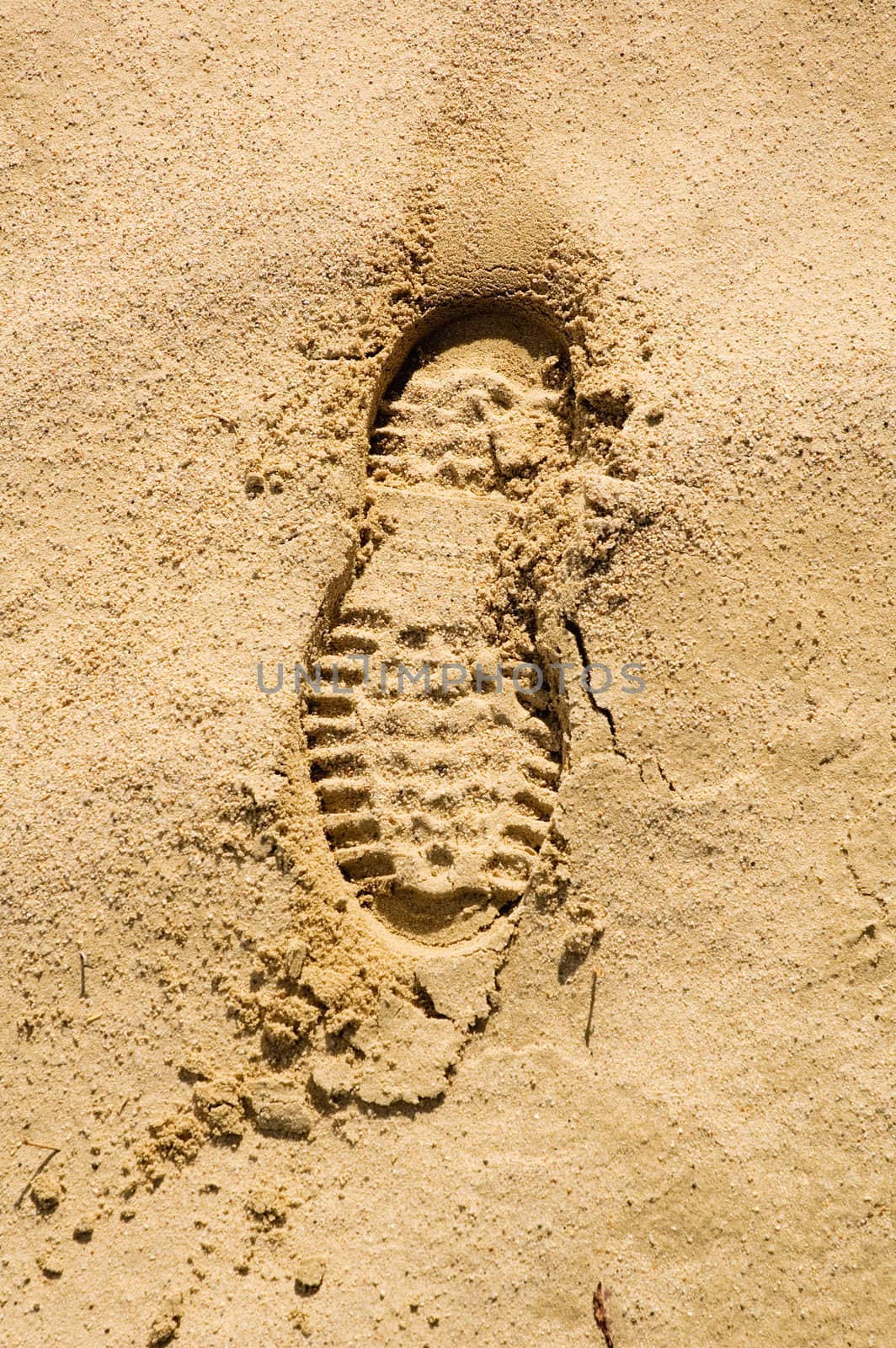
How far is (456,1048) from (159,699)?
3.40 ft

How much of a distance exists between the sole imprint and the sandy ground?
0.06 metres

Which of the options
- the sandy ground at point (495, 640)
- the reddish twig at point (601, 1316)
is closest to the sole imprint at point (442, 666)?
the sandy ground at point (495, 640)

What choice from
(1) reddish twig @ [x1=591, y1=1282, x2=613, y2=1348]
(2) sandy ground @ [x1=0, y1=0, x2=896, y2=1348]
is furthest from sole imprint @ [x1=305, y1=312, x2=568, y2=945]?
(1) reddish twig @ [x1=591, y1=1282, x2=613, y2=1348]

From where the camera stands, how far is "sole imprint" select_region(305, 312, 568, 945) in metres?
2.16

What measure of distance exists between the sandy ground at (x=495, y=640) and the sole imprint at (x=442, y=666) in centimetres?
6

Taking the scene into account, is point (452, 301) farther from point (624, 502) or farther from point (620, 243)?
point (624, 502)

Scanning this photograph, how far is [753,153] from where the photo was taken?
2.51 m

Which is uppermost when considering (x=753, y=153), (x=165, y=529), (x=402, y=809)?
(x=753, y=153)

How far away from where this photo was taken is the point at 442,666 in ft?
7.44

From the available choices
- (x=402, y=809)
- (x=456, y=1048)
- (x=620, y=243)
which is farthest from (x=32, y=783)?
(x=620, y=243)

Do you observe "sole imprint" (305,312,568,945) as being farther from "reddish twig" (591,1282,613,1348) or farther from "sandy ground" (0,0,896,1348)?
"reddish twig" (591,1282,613,1348)

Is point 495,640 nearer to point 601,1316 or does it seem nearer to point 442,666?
point 442,666

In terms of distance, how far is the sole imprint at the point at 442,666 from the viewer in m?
2.16

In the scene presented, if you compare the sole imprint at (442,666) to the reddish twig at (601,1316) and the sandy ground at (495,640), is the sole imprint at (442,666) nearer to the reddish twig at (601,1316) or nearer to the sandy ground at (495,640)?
the sandy ground at (495,640)
